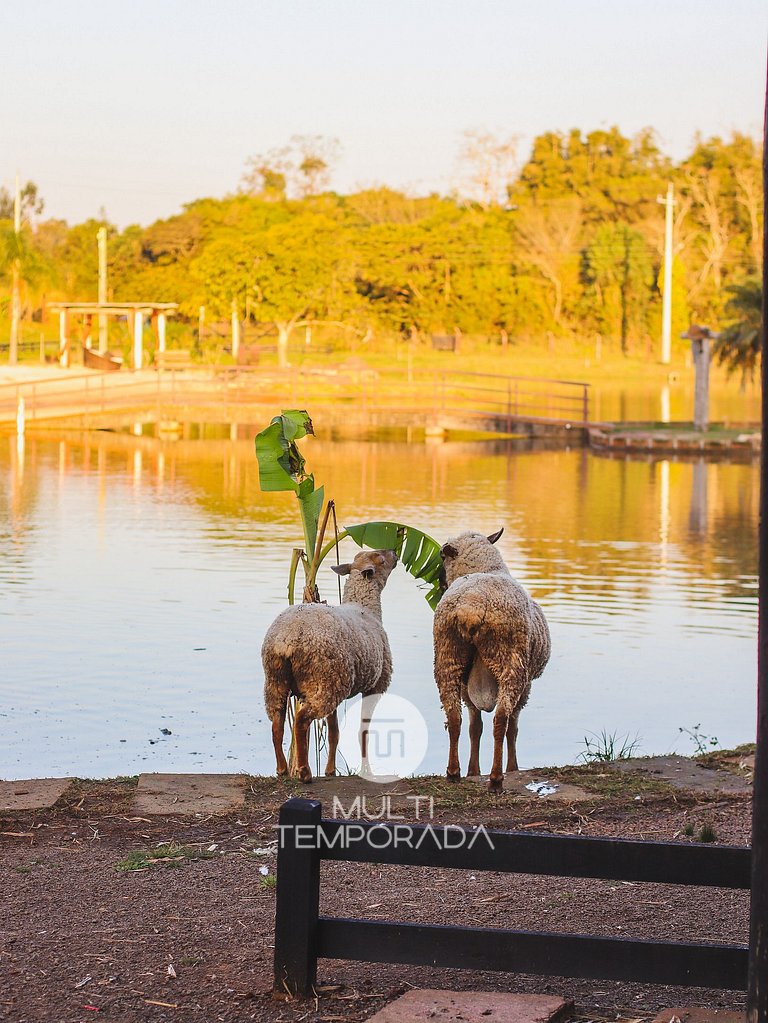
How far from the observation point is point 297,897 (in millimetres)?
3912

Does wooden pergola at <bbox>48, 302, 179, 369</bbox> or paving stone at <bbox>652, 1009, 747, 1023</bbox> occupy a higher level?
wooden pergola at <bbox>48, 302, 179, 369</bbox>

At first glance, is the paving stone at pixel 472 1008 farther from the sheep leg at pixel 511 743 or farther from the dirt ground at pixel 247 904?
the sheep leg at pixel 511 743

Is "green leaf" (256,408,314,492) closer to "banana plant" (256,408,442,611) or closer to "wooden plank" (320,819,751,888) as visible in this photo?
"banana plant" (256,408,442,611)

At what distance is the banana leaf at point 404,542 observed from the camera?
8.20 m

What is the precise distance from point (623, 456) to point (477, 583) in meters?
23.8

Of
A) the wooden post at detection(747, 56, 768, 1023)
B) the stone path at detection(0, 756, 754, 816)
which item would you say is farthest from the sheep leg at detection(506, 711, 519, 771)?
the wooden post at detection(747, 56, 768, 1023)

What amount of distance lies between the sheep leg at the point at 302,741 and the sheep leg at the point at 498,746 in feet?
2.79

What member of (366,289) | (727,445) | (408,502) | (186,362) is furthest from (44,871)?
(366,289)

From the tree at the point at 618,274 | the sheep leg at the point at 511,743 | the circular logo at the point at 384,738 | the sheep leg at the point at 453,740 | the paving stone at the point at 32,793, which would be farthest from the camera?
the tree at the point at 618,274

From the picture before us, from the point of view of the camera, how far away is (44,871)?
5.32 meters

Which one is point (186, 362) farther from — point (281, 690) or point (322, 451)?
point (281, 690)

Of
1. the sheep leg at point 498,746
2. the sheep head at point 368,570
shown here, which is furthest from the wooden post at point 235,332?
the sheep leg at point 498,746

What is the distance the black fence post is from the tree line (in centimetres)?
5035

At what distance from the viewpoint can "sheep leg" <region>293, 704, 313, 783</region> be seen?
22.5 feet
